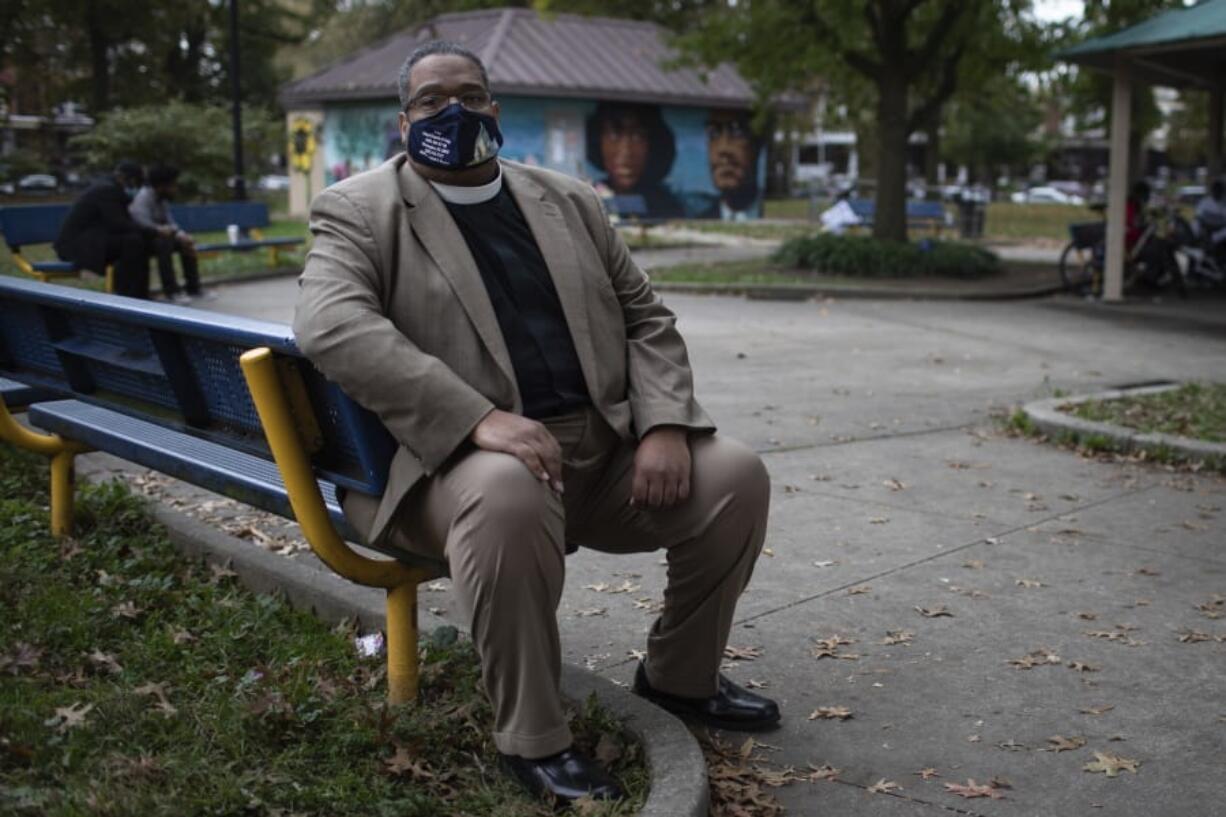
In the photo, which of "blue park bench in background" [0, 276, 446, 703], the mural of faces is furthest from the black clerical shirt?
the mural of faces

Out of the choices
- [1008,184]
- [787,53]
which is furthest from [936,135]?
[1008,184]

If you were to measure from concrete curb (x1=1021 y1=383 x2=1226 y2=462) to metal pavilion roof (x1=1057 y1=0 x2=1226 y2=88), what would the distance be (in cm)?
834

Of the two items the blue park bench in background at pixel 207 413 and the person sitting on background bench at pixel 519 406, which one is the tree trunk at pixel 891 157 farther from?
the person sitting on background bench at pixel 519 406

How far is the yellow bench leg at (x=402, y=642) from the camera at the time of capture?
12.2 feet

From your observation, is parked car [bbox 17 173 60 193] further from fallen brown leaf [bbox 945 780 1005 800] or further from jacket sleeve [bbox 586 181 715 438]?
fallen brown leaf [bbox 945 780 1005 800]

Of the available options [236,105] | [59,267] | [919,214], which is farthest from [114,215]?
[919,214]

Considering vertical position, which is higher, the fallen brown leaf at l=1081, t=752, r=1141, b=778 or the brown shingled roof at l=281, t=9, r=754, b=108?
the brown shingled roof at l=281, t=9, r=754, b=108

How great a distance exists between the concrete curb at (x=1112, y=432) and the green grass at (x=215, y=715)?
464cm

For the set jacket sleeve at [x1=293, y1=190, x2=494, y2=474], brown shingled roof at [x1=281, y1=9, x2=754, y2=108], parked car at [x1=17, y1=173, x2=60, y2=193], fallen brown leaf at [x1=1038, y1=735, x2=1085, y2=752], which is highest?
brown shingled roof at [x1=281, y1=9, x2=754, y2=108]

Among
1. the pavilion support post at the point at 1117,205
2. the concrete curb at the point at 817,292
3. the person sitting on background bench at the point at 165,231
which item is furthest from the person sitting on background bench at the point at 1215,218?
the person sitting on background bench at the point at 165,231

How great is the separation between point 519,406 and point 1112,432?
16.5ft

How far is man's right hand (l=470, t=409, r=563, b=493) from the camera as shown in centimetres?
327

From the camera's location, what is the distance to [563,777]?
3.20m

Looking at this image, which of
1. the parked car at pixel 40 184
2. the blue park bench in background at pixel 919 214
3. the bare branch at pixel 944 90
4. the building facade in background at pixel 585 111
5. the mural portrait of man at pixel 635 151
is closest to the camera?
the bare branch at pixel 944 90
